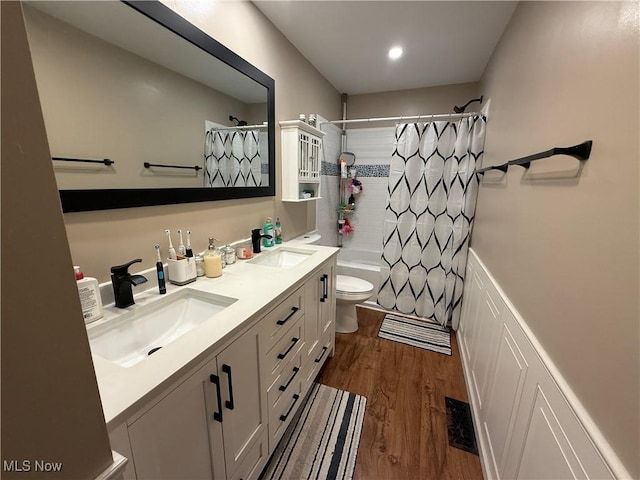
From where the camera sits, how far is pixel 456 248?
2.37 meters

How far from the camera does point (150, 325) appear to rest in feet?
3.40

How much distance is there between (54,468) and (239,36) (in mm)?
1858

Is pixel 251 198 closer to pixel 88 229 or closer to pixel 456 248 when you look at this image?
pixel 88 229

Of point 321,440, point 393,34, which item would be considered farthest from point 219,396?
point 393,34

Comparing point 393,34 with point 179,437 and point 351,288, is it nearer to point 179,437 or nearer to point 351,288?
point 351,288

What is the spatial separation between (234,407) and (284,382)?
1.31 feet

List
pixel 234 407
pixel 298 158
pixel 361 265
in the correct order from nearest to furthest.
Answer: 1. pixel 234 407
2. pixel 298 158
3. pixel 361 265

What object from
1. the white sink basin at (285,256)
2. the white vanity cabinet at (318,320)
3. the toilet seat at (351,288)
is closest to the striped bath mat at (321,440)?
the white vanity cabinet at (318,320)

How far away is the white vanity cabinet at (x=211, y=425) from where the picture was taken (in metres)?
0.67

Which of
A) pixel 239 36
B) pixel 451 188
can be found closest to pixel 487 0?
pixel 451 188

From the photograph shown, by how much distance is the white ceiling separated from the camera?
1.61 m

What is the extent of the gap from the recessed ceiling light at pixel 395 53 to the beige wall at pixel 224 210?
2.21ft

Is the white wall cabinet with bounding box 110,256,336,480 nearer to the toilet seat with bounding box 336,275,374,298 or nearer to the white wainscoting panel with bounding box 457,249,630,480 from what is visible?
the toilet seat with bounding box 336,275,374,298

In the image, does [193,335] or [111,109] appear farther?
[111,109]
